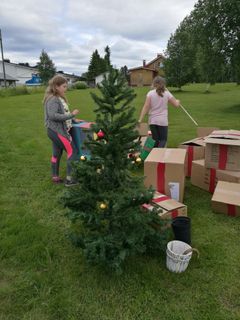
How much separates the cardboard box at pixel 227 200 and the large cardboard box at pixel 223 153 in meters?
0.42

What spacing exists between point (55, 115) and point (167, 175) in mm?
1877

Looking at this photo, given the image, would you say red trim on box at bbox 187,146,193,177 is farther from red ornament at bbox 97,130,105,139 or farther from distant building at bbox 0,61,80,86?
distant building at bbox 0,61,80,86

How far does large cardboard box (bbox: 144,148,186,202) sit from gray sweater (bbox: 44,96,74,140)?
4.75ft

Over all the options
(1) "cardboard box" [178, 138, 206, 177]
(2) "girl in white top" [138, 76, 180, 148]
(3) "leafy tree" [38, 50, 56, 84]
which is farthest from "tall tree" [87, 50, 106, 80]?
(1) "cardboard box" [178, 138, 206, 177]

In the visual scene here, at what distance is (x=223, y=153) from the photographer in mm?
4266

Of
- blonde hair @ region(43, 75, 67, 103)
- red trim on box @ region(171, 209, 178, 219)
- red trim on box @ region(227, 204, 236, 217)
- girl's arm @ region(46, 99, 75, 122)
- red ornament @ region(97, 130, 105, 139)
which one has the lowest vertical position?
red trim on box @ region(227, 204, 236, 217)

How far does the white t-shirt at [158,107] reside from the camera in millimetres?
5147

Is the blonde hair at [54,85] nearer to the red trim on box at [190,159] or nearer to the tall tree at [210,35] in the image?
the red trim on box at [190,159]

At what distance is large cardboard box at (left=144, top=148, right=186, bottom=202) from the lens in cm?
389

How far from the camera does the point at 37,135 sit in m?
9.44

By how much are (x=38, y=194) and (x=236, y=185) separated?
2992mm

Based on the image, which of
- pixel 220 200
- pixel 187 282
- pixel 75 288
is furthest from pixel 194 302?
pixel 220 200

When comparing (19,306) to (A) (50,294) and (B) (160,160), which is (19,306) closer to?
(A) (50,294)

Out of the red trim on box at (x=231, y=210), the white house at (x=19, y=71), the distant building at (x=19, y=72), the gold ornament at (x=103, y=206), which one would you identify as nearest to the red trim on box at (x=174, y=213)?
the red trim on box at (x=231, y=210)
